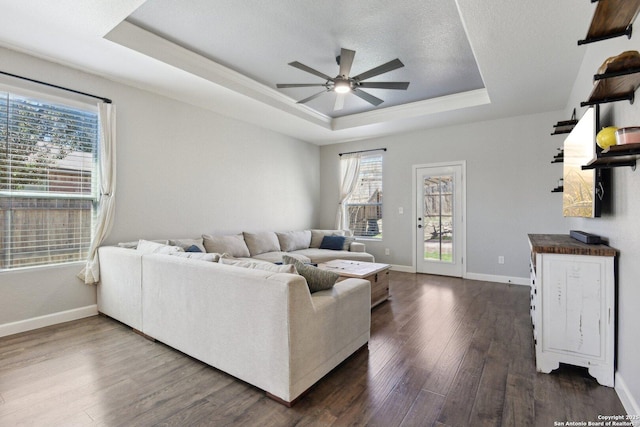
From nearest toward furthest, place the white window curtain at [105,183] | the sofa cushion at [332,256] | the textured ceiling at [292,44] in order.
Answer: the textured ceiling at [292,44], the white window curtain at [105,183], the sofa cushion at [332,256]

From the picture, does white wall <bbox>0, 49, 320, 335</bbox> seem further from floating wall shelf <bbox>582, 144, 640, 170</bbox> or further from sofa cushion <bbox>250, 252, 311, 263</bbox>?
floating wall shelf <bbox>582, 144, 640, 170</bbox>

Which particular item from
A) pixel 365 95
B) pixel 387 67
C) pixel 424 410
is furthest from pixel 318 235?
pixel 424 410

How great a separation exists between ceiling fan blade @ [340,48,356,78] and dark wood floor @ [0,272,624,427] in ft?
8.74

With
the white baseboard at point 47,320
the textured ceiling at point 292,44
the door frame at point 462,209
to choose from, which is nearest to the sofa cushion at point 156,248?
the white baseboard at point 47,320

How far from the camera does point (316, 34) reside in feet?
9.89

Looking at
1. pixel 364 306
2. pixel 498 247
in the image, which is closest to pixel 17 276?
pixel 364 306

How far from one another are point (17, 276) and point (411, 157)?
227 inches

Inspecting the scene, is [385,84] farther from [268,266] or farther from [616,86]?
[268,266]

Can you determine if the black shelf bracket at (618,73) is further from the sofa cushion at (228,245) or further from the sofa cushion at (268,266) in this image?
the sofa cushion at (228,245)

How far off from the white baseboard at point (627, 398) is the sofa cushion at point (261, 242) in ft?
13.7

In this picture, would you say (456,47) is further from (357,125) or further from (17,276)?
(17,276)

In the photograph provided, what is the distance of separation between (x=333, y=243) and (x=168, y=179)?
118 inches

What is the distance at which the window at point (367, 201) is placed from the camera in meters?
6.32

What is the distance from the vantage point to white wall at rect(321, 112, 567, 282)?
4617 mm
